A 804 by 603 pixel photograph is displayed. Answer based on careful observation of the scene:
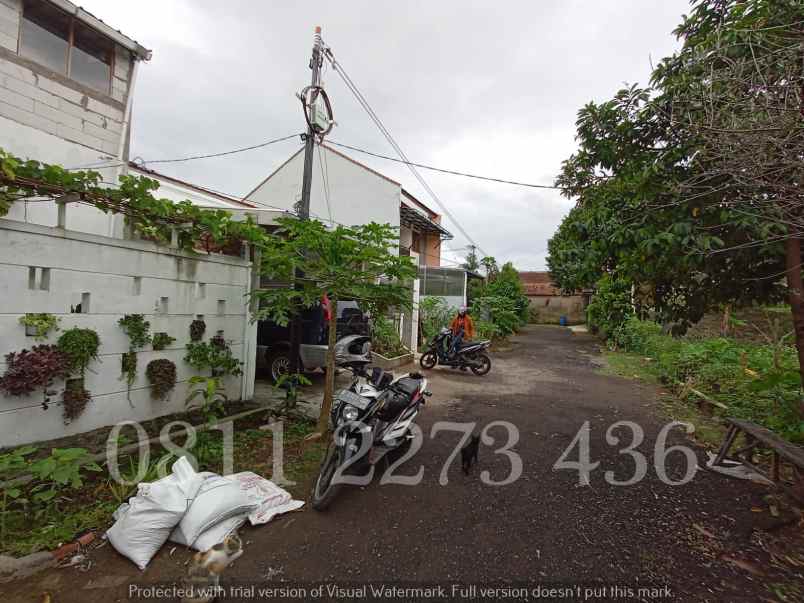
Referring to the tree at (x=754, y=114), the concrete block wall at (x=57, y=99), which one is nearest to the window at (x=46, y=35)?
the concrete block wall at (x=57, y=99)

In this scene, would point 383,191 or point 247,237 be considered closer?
point 247,237

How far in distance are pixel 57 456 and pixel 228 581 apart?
140 cm

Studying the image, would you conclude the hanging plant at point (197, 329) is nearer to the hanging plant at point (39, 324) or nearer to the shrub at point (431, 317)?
the hanging plant at point (39, 324)

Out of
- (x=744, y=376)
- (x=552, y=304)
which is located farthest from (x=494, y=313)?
(x=552, y=304)

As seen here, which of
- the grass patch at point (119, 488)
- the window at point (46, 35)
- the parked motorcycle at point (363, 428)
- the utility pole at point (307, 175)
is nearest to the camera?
the grass patch at point (119, 488)

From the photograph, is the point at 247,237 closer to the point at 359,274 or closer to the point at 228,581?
the point at 359,274

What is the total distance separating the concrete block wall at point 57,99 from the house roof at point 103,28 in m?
0.20

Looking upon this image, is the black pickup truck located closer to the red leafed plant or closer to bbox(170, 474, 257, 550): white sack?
the red leafed plant

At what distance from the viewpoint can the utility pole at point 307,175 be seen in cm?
524

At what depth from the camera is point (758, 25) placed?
3332mm

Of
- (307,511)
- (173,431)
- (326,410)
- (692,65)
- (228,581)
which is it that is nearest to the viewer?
(228,581)

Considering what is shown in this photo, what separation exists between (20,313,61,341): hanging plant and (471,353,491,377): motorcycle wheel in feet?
23.7

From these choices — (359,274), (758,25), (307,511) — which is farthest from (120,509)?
(758,25)

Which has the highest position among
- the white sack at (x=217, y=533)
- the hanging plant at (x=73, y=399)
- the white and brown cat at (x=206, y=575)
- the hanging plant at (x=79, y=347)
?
the hanging plant at (x=79, y=347)
